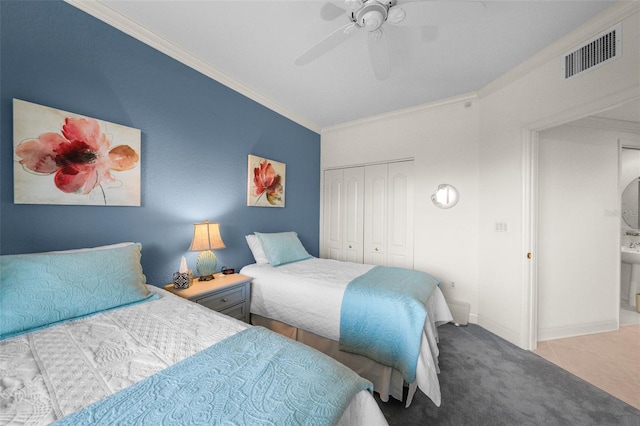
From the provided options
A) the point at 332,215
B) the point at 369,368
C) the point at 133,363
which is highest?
the point at 332,215

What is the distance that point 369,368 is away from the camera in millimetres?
1743

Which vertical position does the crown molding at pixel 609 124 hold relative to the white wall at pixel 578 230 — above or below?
above

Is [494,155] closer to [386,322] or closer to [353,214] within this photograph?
[353,214]

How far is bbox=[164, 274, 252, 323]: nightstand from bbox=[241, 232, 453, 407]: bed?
119 millimetres

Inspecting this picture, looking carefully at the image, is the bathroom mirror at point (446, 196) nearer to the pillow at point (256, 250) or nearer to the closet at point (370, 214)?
the closet at point (370, 214)

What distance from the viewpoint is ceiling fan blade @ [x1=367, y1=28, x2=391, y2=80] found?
5.33 ft

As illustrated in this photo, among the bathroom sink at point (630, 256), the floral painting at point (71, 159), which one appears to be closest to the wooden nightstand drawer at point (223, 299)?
the floral painting at point (71, 159)

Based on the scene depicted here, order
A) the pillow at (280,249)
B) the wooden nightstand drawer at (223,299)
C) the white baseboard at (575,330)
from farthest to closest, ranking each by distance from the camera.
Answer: the pillow at (280,249)
the white baseboard at (575,330)
the wooden nightstand drawer at (223,299)

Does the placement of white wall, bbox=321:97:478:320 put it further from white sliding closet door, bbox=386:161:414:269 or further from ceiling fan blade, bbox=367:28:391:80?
ceiling fan blade, bbox=367:28:391:80

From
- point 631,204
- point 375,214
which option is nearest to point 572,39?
point 375,214

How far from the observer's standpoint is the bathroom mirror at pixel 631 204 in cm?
341

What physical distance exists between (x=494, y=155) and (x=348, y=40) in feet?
6.61

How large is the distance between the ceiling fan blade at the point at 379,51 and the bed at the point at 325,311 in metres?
1.77

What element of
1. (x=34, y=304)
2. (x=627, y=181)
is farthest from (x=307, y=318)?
(x=627, y=181)
